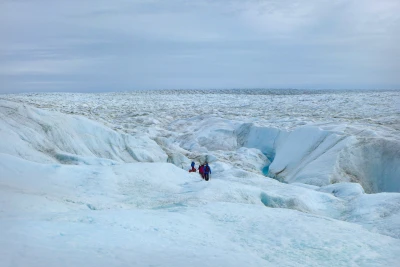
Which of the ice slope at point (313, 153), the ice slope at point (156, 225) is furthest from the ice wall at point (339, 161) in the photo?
the ice slope at point (156, 225)

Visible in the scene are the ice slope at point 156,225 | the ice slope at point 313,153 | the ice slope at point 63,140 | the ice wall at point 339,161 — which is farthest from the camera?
the ice slope at point 313,153

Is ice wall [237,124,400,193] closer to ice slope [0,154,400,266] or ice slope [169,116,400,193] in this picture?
ice slope [169,116,400,193]

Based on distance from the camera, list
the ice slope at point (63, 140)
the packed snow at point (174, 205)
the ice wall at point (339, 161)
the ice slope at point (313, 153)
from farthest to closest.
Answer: the ice slope at point (313, 153) < the ice wall at point (339, 161) < the ice slope at point (63, 140) < the packed snow at point (174, 205)

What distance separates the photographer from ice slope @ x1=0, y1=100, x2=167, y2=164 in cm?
1299

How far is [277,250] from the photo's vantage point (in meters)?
7.75

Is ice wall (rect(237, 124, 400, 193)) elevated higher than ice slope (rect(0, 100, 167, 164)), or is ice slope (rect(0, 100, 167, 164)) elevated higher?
ice slope (rect(0, 100, 167, 164))

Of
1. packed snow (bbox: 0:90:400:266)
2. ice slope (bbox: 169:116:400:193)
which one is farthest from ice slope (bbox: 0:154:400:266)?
ice slope (bbox: 169:116:400:193)

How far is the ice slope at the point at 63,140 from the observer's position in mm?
12992

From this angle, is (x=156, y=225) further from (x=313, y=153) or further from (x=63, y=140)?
(x=313, y=153)

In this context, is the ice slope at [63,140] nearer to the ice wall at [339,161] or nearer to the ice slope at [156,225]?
the ice slope at [156,225]

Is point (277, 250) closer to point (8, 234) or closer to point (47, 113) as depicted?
point (8, 234)

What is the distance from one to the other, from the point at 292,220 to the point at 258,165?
12.4 m

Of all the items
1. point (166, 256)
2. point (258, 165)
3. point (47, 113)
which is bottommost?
point (258, 165)

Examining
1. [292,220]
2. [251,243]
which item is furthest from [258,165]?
[251,243]
